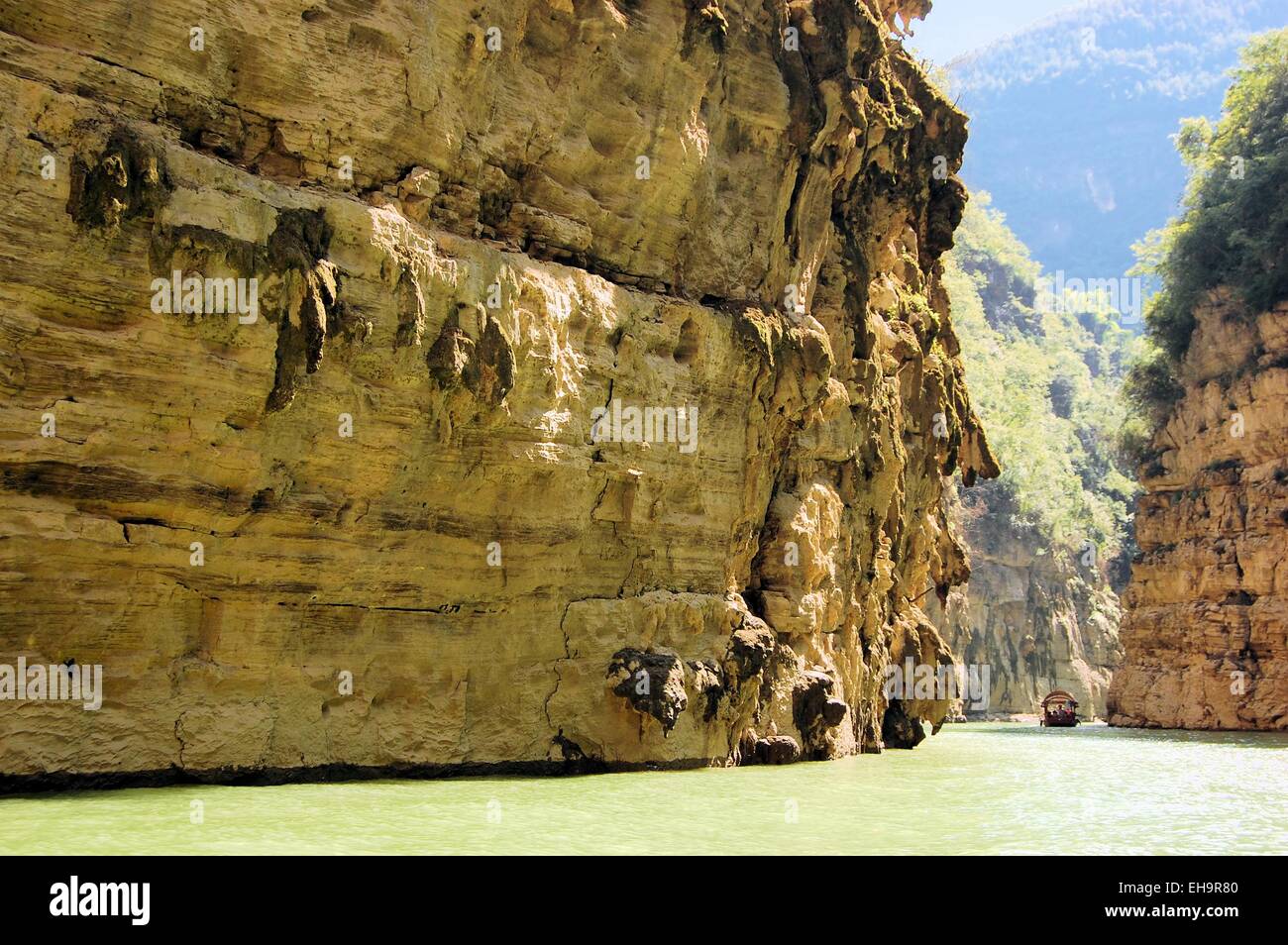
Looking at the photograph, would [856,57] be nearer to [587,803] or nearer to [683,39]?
[683,39]

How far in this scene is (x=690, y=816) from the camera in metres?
12.0

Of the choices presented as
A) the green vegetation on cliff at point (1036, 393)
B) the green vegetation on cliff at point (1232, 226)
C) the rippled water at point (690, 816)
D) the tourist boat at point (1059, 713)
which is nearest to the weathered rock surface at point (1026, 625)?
the green vegetation on cliff at point (1036, 393)

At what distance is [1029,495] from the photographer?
6481cm

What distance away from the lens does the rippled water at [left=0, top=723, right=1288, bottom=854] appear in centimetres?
948

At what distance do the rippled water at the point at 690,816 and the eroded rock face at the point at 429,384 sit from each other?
4.27 feet

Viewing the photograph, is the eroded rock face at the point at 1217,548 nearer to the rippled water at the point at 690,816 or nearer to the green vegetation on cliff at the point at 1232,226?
the green vegetation on cliff at the point at 1232,226

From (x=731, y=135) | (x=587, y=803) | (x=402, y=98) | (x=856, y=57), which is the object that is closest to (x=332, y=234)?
(x=402, y=98)

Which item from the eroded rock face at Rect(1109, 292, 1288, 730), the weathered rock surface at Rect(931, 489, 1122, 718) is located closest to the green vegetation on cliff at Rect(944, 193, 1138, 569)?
the weathered rock surface at Rect(931, 489, 1122, 718)

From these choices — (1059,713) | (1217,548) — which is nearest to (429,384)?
(1217,548)

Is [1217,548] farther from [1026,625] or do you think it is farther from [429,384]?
[429,384]

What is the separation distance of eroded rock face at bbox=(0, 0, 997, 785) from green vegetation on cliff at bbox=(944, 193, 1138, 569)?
31635 mm

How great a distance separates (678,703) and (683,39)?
9.83 metres

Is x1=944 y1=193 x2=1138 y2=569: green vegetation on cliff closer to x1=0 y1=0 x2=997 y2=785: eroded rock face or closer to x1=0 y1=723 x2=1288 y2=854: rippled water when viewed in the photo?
x1=0 y1=0 x2=997 y2=785: eroded rock face

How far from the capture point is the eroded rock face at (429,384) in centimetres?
1227
